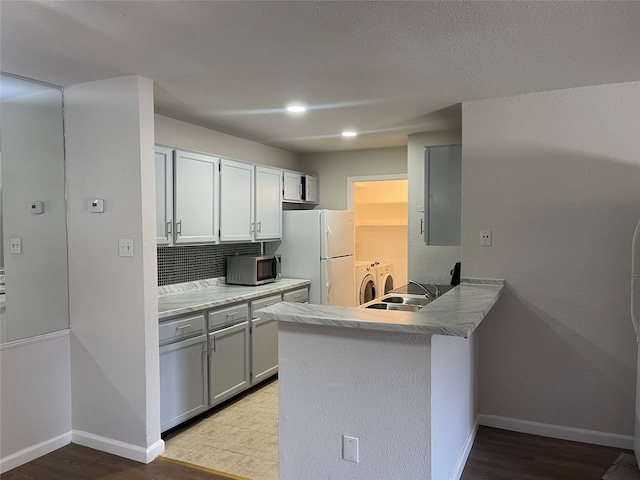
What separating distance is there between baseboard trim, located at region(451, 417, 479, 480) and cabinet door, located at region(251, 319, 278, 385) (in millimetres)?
1714

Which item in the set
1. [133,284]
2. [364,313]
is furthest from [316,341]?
[133,284]

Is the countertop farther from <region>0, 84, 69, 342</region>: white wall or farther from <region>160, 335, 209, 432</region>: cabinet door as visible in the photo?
<region>0, 84, 69, 342</region>: white wall

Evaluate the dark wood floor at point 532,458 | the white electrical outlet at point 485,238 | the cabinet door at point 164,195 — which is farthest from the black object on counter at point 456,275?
the cabinet door at point 164,195

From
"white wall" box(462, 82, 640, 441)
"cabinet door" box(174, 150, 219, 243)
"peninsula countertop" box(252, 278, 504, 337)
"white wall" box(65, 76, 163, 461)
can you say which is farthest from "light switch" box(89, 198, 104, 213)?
"white wall" box(462, 82, 640, 441)

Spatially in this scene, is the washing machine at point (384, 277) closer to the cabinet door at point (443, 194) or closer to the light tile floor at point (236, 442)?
the cabinet door at point (443, 194)

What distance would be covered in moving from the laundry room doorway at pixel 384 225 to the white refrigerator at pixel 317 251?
1.70 metres

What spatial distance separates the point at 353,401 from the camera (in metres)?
2.14

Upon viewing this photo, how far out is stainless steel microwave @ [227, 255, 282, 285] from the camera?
4.36m

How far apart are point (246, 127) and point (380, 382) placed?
2.87 meters

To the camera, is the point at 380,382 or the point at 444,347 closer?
the point at 380,382

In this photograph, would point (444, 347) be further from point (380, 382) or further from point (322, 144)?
point (322, 144)

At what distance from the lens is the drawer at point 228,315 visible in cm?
349

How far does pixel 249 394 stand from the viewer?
3977 millimetres

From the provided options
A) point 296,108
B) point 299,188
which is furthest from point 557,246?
point 299,188
